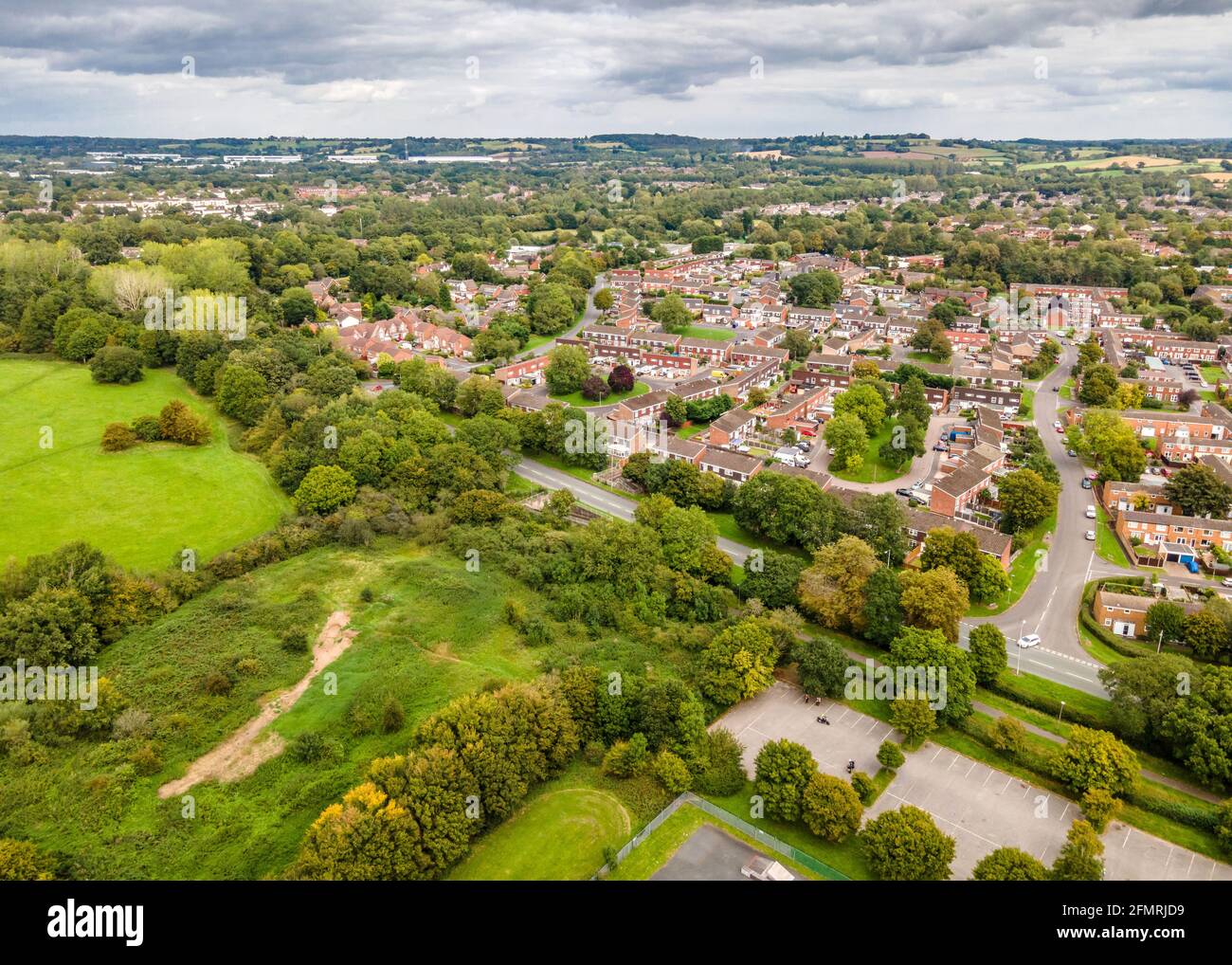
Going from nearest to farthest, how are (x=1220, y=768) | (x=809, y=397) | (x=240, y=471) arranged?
(x=1220, y=768) < (x=240, y=471) < (x=809, y=397)

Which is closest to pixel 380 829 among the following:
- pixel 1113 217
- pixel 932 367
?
pixel 932 367

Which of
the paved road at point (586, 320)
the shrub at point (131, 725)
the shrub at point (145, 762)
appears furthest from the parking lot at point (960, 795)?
the paved road at point (586, 320)

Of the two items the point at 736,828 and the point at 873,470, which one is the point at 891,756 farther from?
the point at 873,470

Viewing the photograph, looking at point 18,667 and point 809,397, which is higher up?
point 809,397

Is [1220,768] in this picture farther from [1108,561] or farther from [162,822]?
[162,822]

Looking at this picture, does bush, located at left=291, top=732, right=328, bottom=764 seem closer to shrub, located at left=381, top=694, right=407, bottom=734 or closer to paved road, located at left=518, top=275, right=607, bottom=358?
shrub, located at left=381, top=694, right=407, bottom=734

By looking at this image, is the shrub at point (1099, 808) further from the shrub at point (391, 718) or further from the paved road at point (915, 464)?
the paved road at point (915, 464)
